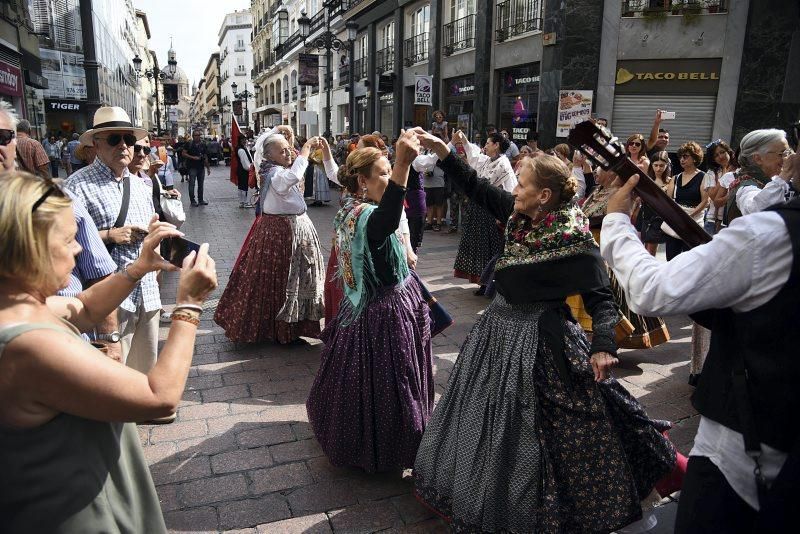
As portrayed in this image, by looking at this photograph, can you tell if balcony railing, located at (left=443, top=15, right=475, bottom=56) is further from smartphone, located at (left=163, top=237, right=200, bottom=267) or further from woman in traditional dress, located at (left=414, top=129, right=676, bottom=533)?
smartphone, located at (left=163, top=237, right=200, bottom=267)

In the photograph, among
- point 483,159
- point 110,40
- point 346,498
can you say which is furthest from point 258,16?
point 346,498

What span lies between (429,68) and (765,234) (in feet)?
66.8

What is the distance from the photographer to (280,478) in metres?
3.22

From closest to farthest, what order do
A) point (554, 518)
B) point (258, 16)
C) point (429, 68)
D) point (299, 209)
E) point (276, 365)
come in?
point (554, 518), point (276, 365), point (299, 209), point (429, 68), point (258, 16)

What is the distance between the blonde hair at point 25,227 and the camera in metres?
1.32

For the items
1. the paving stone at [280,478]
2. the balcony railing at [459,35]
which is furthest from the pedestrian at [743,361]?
the balcony railing at [459,35]

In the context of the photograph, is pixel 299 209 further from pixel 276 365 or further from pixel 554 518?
pixel 554 518

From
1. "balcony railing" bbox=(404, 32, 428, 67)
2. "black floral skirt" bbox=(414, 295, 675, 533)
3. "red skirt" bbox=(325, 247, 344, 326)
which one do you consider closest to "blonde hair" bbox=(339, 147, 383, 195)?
"black floral skirt" bbox=(414, 295, 675, 533)

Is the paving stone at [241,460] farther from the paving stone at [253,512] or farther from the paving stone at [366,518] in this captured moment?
the paving stone at [366,518]

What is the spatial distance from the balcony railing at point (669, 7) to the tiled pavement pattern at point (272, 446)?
975 cm

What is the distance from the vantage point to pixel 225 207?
15555 millimetres

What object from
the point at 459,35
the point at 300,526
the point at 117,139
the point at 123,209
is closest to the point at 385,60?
the point at 459,35

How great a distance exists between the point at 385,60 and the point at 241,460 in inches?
955

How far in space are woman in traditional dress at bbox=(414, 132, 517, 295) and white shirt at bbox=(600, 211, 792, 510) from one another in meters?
5.43
